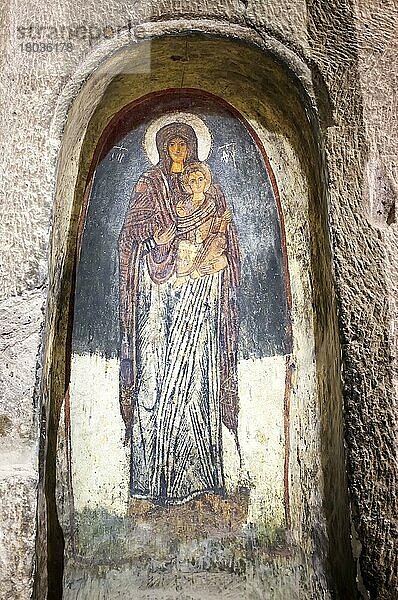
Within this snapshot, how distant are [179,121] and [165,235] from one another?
518 millimetres

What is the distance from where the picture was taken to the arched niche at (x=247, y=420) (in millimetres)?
2203

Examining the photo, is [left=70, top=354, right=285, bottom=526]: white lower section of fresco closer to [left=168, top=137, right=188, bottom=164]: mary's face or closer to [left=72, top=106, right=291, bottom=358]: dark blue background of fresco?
[left=72, top=106, right=291, bottom=358]: dark blue background of fresco

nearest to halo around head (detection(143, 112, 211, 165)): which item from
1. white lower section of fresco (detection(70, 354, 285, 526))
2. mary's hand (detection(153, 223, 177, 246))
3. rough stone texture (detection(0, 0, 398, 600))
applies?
mary's hand (detection(153, 223, 177, 246))

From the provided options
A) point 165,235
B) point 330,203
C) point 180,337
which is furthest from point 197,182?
point 330,203

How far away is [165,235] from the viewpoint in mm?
2594

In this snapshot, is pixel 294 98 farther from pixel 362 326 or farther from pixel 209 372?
pixel 209 372

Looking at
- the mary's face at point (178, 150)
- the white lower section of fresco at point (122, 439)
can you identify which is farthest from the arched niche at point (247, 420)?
the mary's face at point (178, 150)

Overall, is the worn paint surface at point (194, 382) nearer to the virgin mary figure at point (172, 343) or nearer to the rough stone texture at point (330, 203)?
the virgin mary figure at point (172, 343)

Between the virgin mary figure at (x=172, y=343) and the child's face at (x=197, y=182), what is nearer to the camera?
the virgin mary figure at (x=172, y=343)

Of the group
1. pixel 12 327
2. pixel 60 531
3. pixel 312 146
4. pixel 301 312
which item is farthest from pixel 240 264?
pixel 60 531

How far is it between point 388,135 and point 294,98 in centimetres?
41

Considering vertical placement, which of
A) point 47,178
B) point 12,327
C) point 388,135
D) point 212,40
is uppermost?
point 212,40

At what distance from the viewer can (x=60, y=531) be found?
2238mm

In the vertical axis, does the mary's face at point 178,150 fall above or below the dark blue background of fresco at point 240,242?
above
